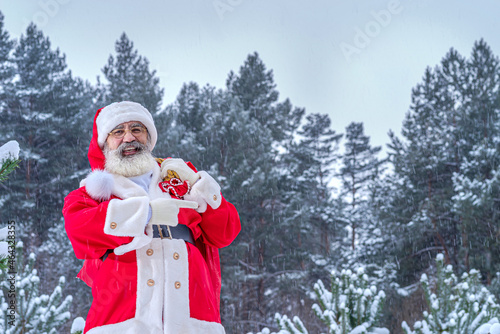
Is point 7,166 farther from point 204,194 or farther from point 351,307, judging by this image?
point 351,307

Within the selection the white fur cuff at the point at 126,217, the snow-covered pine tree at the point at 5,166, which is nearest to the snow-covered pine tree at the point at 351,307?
the white fur cuff at the point at 126,217

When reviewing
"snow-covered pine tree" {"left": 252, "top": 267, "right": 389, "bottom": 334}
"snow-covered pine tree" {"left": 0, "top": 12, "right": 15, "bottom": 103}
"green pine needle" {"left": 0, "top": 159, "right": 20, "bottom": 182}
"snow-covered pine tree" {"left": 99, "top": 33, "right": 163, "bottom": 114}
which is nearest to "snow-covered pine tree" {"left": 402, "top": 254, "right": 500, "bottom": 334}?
"snow-covered pine tree" {"left": 252, "top": 267, "right": 389, "bottom": 334}

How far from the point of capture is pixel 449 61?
24.0 m

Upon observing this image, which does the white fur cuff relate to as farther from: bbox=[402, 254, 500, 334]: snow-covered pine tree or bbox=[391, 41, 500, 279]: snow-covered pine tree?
bbox=[391, 41, 500, 279]: snow-covered pine tree

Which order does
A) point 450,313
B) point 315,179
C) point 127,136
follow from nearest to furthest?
point 127,136
point 450,313
point 315,179

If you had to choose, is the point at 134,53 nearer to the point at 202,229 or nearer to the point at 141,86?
the point at 141,86

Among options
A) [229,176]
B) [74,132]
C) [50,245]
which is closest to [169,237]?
[229,176]

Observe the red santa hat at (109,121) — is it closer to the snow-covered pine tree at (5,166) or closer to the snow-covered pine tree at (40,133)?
the snow-covered pine tree at (5,166)

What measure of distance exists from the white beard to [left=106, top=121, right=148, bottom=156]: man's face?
1.5 inches

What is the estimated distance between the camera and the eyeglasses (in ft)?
11.1

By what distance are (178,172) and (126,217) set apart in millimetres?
550

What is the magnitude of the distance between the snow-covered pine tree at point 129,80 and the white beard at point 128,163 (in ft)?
53.5

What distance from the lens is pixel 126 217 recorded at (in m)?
2.76

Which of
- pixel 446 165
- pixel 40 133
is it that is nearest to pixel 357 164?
pixel 446 165
